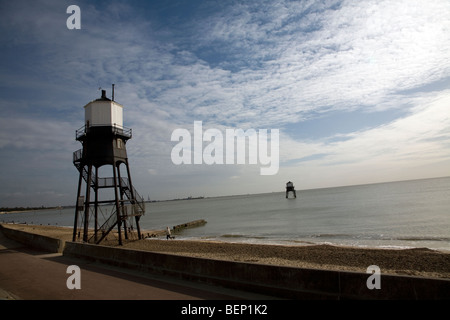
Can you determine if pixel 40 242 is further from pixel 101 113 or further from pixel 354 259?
pixel 354 259

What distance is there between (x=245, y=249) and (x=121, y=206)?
9.66 meters

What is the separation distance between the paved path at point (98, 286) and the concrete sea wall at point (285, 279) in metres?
0.27

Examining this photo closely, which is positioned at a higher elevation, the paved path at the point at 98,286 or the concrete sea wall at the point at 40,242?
the paved path at the point at 98,286

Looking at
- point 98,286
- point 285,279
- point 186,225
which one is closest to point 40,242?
point 98,286

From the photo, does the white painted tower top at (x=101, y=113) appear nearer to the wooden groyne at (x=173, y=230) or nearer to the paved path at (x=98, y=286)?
the paved path at (x=98, y=286)

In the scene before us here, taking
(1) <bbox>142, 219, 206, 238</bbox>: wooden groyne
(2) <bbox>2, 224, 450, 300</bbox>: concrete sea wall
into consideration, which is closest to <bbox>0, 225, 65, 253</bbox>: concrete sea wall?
(2) <bbox>2, 224, 450, 300</bbox>: concrete sea wall

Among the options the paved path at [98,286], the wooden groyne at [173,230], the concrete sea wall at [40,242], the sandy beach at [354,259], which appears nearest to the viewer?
the paved path at [98,286]

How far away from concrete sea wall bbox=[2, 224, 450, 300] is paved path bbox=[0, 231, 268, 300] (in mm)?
271

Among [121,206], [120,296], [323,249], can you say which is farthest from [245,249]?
[120,296]

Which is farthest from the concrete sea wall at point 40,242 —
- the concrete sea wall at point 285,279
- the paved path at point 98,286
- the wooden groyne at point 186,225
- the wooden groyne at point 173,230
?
the wooden groyne at point 186,225

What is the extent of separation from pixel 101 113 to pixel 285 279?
1726cm

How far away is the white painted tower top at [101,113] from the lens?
18797 millimetres

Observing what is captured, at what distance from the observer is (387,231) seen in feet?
87.4

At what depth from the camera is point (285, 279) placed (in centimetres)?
636
